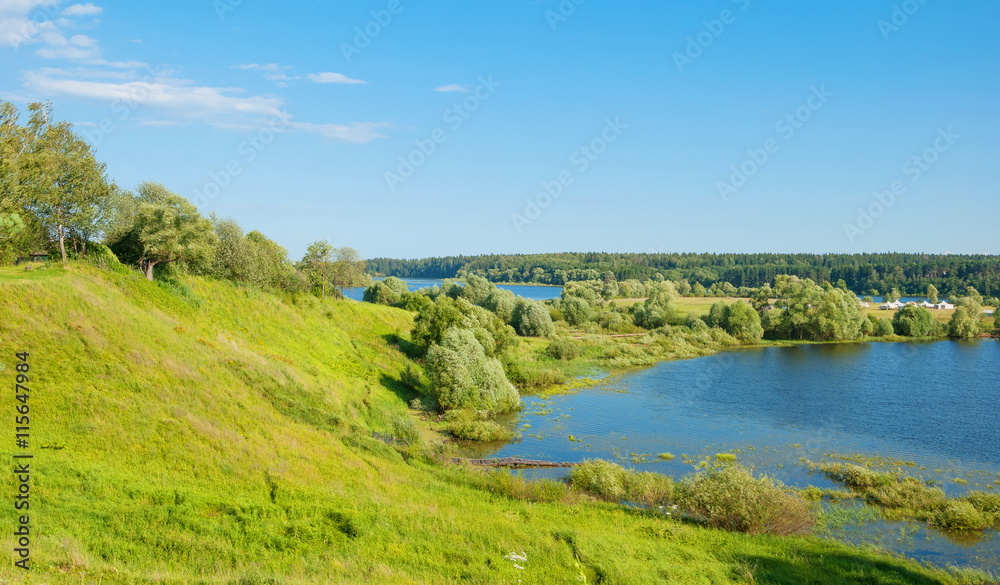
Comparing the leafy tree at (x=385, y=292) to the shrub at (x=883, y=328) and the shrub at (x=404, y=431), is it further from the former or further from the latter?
the shrub at (x=883, y=328)

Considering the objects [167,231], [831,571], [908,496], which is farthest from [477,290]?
[831,571]

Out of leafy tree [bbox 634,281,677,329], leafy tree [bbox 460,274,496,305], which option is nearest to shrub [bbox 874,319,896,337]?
leafy tree [bbox 634,281,677,329]

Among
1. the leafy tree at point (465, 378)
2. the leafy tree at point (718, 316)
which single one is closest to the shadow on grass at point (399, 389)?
the leafy tree at point (465, 378)

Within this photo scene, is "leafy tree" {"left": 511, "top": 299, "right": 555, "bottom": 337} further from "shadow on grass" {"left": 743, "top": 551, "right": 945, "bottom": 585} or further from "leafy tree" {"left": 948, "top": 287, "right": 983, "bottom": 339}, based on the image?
"leafy tree" {"left": 948, "top": 287, "right": 983, "bottom": 339}

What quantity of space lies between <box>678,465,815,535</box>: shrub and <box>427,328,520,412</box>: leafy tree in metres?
23.0

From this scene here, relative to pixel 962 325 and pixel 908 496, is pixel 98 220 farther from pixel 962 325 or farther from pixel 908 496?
pixel 962 325

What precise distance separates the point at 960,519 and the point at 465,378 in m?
31.2

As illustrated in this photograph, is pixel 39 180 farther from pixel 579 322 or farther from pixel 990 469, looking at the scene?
pixel 579 322

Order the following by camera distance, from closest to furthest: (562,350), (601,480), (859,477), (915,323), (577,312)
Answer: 1. (601,480)
2. (859,477)
3. (562,350)
4. (915,323)
5. (577,312)

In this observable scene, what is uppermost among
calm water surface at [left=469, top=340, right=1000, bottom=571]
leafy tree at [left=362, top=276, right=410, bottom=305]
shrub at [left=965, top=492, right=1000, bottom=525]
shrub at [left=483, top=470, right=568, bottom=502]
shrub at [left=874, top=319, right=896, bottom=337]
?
leafy tree at [left=362, top=276, right=410, bottom=305]

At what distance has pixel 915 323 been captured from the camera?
98.2 metres

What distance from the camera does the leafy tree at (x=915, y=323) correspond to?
322ft

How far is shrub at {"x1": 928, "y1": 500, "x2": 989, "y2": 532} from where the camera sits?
25.8 metres

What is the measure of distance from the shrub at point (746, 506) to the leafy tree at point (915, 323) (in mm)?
92514
